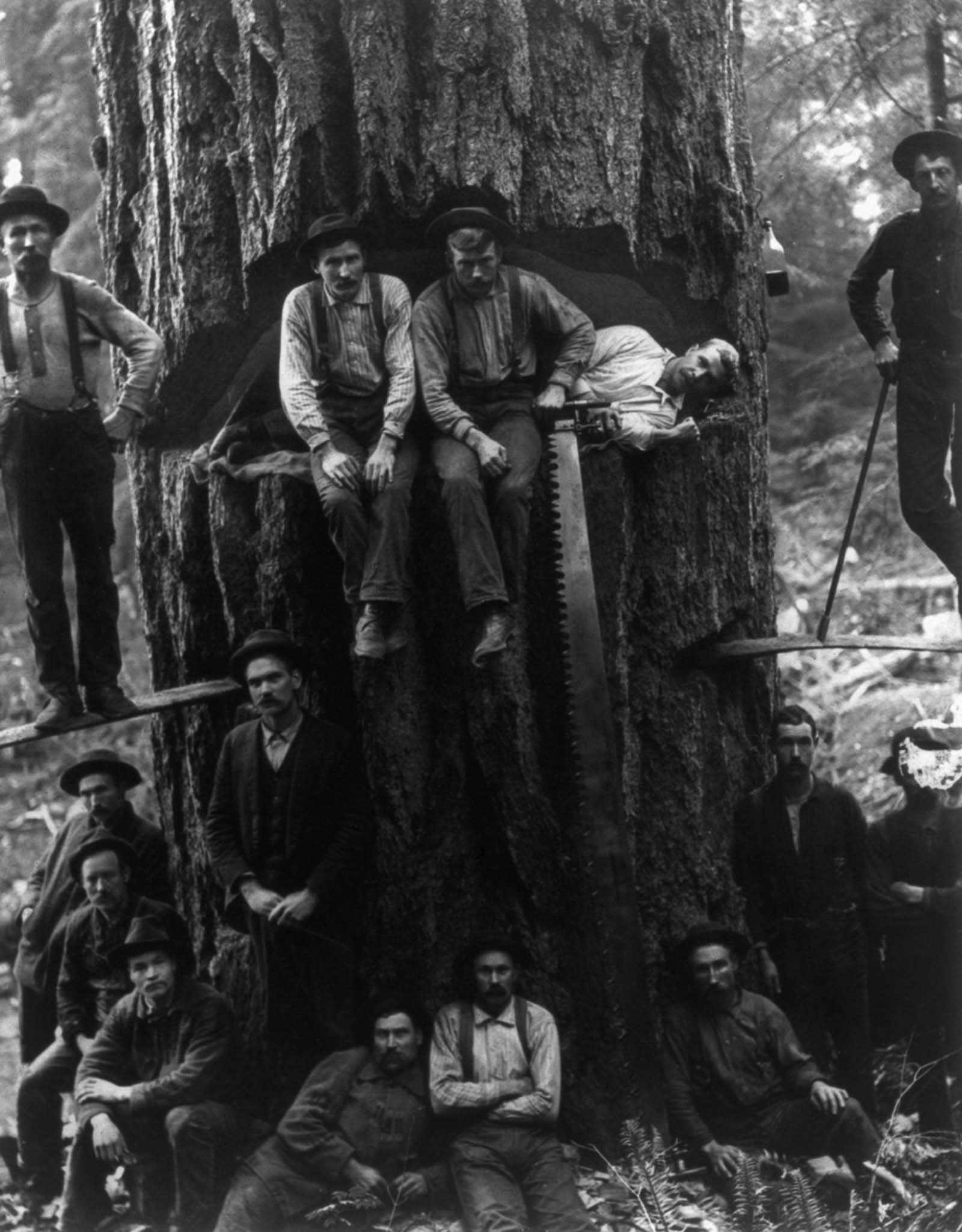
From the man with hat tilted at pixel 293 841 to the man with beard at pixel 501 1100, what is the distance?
0.63 meters

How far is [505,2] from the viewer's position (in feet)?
31.1

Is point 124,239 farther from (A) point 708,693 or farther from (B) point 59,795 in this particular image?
(B) point 59,795

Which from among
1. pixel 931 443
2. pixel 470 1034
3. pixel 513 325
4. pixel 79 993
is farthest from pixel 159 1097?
pixel 931 443

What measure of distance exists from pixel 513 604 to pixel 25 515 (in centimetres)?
206

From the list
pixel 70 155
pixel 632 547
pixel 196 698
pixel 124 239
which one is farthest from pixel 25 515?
pixel 70 155

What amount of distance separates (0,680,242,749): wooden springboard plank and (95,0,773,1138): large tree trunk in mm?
336

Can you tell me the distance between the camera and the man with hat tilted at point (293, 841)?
8.93m

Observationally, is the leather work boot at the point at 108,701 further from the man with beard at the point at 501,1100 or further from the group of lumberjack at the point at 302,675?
the man with beard at the point at 501,1100

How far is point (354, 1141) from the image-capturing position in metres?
8.51

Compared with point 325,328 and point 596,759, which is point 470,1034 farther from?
point 325,328

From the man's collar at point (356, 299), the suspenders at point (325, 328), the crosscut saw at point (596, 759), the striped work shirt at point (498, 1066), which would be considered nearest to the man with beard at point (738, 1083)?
the crosscut saw at point (596, 759)

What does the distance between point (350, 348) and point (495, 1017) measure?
277cm

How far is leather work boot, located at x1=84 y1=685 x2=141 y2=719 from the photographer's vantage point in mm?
9125

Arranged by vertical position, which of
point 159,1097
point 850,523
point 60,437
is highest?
point 60,437
